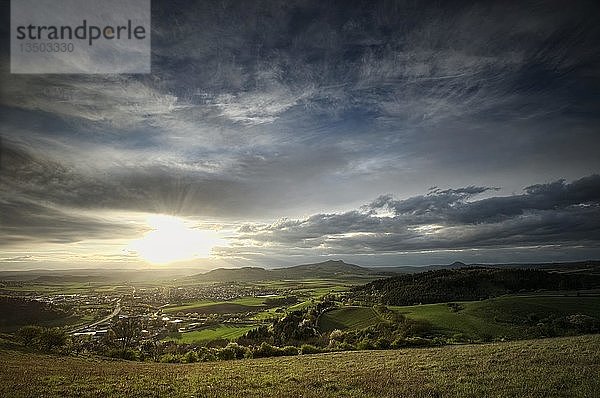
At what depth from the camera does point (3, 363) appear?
27219 millimetres

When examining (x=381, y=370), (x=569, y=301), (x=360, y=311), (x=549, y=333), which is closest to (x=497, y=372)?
(x=381, y=370)

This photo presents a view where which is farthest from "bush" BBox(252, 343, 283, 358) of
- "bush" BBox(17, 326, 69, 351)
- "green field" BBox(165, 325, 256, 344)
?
"green field" BBox(165, 325, 256, 344)

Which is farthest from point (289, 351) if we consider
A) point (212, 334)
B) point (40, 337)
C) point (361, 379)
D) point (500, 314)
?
point (212, 334)

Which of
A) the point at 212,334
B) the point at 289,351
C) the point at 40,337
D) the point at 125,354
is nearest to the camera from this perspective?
the point at 40,337

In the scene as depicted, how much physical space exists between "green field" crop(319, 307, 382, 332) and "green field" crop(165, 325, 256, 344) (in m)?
23.5

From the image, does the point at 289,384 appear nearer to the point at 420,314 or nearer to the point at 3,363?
the point at 3,363

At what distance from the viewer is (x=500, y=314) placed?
2665 inches

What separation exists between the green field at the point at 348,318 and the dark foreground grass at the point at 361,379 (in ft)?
189

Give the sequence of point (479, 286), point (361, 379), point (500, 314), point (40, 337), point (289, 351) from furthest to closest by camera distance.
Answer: point (479, 286)
point (500, 314)
point (289, 351)
point (40, 337)
point (361, 379)

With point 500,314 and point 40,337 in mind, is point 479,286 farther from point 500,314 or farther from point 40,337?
point 40,337

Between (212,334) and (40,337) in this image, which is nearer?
(40,337)

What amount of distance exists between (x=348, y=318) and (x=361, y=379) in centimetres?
7753

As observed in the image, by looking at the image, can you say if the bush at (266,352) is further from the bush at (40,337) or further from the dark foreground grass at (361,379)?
the bush at (40,337)

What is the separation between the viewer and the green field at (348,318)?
3385 inches
